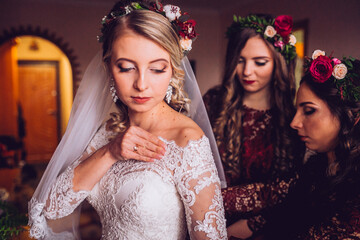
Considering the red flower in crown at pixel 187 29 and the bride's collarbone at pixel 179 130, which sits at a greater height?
the red flower in crown at pixel 187 29

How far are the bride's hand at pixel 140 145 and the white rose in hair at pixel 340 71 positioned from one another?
0.84m

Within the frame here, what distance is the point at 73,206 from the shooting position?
5.15 ft

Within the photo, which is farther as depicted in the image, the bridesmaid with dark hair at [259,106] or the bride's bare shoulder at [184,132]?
the bridesmaid with dark hair at [259,106]

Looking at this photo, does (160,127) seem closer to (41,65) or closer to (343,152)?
(343,152)

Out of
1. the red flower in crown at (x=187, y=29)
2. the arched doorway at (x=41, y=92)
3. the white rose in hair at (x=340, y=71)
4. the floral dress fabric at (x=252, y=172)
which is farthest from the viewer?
the arched doorway at (x=41, y=92)

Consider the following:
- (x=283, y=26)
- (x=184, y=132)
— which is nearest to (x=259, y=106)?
(x=283, y=26)

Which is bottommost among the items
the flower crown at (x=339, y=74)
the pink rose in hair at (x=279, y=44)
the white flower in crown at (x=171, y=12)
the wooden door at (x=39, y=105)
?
the wooden door at (x=39, y=105)

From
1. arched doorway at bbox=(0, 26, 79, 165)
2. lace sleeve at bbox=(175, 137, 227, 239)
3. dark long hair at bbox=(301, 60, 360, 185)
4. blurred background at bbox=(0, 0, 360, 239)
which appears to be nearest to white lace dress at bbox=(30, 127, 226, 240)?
lace sleeve at bbox=(175, 137, 227, 239)

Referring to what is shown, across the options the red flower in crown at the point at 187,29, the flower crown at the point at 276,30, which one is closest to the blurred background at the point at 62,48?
the flower crown at the point at 276,30

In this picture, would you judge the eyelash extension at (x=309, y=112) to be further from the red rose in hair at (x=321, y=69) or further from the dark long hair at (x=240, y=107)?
the dark long hair at (x=240, y=107)

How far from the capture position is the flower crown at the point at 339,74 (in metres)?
1.38

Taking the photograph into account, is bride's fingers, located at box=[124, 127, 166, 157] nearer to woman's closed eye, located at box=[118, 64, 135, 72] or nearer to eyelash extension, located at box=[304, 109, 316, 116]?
woman's closed eye, located at box=[118, 64, 135, 72]

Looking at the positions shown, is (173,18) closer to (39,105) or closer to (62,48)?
(62,48)

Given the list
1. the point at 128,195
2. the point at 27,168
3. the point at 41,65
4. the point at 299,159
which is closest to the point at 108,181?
the point at 128,195
